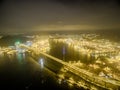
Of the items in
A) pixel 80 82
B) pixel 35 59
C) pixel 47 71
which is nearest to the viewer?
pixel 80 82

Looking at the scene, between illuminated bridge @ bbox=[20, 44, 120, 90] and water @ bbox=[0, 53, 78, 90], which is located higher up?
illuminated bridge @ bbox=[20, 44, 120, 90]

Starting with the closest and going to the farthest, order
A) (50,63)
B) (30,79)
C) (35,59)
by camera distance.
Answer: (30,79) → (50,63) → (35,59)

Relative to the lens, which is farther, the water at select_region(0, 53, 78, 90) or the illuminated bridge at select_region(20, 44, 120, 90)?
the water at select_region(0, 53, 78, 90)

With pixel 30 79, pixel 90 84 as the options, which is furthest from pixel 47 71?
pixel 90 84

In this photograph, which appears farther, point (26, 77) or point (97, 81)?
point (26, 77)

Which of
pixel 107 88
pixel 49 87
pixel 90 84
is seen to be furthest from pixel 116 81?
pixel 49 87

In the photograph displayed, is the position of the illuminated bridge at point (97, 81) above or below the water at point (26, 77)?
above

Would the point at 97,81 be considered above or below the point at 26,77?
above

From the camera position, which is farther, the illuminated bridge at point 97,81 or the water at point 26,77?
the water at point 26,77

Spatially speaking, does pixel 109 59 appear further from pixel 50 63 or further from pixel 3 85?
pixel 3 85

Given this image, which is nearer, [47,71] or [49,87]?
[49,87]
